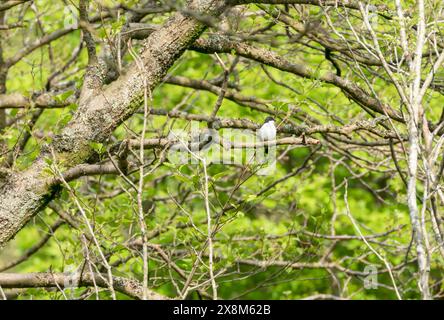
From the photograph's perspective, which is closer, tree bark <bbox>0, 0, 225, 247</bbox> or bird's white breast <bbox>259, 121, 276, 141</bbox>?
tree bark <bbox>0, 0, 225, 247</bbox>

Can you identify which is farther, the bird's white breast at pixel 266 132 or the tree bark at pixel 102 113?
the bird's white breast at pixel 266 132

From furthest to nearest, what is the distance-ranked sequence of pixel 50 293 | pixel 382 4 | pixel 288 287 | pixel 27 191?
pixel 288 287 < pixel 50 293 < pixel 382 4 < pixel 27 191

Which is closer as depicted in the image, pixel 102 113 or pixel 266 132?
pixel 102 113

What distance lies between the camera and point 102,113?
4.17 meters

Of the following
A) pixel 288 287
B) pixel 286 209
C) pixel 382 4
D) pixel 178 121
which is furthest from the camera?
pixel 288 287

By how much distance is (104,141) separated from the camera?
13.9 ft

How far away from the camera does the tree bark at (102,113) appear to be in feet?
13.5

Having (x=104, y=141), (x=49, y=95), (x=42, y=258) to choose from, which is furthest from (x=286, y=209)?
(x=42, y=258)

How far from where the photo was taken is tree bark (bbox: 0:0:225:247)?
4.12 m

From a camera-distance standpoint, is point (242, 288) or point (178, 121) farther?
point (242, 288)
